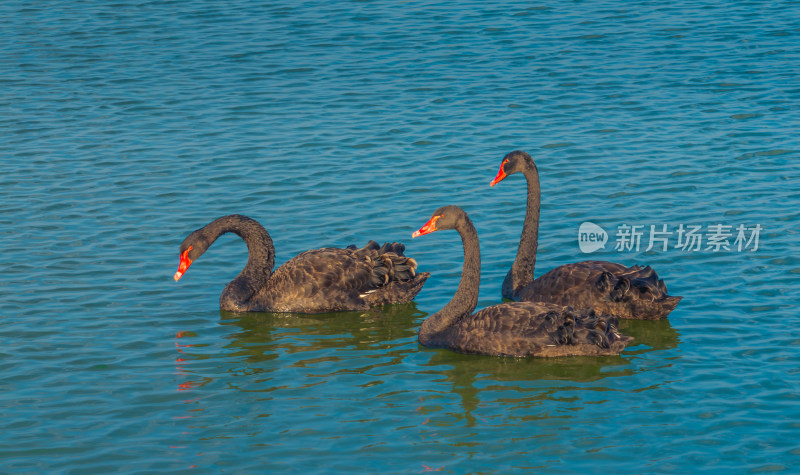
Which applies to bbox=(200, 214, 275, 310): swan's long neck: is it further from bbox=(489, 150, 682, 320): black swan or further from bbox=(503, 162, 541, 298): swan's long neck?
bbox=(489, 150, 682, 320): black swan

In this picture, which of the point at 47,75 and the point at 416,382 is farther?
the point at 47,75

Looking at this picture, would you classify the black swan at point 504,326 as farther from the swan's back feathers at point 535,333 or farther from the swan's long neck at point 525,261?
the swan's long neck at point 525,261

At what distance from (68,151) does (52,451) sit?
10523mm

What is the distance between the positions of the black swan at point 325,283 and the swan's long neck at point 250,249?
0.01 m

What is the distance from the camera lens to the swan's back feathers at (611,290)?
38.1 feet

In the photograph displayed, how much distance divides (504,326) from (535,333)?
1.02 ft

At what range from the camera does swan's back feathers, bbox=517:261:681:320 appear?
11602 mm

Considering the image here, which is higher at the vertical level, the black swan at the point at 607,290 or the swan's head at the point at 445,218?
the swan's head at the point at 445,218

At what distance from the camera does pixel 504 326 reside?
11.0m

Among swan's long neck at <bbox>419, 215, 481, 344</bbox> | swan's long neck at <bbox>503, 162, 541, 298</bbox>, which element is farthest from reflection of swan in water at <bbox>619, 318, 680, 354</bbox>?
swan's long neck at <bbox>419, 215, 481, 344</bbox>

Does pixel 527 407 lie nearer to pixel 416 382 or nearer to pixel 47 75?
pixel 416 382

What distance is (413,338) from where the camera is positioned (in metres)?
11.9

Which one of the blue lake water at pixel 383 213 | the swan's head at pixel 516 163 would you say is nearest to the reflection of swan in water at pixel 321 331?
the blue lake water at pixel 383 213

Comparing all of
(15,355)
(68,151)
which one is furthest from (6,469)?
(68,151)
